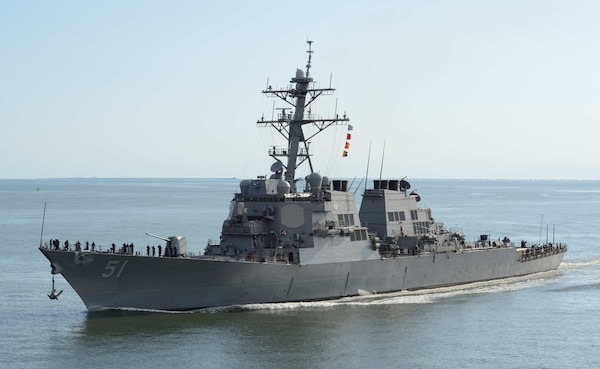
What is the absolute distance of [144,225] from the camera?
7062 cm

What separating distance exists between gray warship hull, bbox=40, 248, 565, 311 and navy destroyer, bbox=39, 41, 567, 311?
0.12ft

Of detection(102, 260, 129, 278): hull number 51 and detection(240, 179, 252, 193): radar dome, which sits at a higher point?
detection(240, 179, 252, 193): radar dome

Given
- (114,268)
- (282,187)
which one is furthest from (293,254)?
(114,268)

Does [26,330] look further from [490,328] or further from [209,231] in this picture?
[209,231]

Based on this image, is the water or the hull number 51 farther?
the hull number 51

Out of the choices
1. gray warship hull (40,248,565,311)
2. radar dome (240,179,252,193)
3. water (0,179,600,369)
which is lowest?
water (0,179,600,369)

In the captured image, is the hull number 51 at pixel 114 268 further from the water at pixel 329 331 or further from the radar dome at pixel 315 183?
the radar dome at pixel 315 183

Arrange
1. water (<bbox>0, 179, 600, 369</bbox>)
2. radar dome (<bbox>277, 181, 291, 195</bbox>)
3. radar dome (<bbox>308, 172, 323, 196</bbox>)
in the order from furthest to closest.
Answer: radar dome (<bbox>308, 172, 323, 196</bbox>) < radar dome (<bbox>277, 181, 291, 195</bbox>) < water (<bbox>0, 179, 600, 369</bbox>)

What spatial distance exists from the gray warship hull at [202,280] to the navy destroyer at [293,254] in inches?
1.5

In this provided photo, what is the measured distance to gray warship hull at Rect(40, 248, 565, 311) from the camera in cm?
2786

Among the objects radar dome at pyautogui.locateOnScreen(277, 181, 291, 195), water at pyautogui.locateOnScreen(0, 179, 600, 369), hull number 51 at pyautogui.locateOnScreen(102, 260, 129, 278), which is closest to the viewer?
water at pyautogui.locateOnScreen(0, 179, 600, 369)

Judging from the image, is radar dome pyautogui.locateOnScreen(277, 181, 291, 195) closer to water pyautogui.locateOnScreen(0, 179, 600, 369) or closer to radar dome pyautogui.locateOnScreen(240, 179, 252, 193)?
radar dome pyautogui.locateOnScreen(240, 179, 252, 193)

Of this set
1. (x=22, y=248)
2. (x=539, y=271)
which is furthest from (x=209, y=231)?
(x=539, y=271)

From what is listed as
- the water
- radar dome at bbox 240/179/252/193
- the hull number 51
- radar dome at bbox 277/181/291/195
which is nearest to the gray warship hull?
the hull number 51
